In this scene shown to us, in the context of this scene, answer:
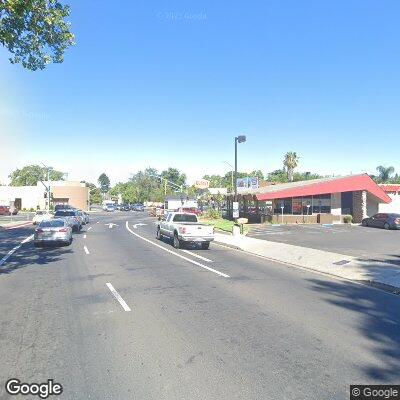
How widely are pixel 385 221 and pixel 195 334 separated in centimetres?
3589

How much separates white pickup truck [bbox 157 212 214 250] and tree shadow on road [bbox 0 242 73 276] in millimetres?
5423

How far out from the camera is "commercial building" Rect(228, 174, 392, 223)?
43.8 meters

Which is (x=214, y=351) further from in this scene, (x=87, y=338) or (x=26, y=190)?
(x=26, y=190)

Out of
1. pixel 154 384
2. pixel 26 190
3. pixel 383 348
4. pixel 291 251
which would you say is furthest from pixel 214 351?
pixel 26 190

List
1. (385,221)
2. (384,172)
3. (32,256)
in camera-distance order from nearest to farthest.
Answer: (32,256), (385,221), (384,172)

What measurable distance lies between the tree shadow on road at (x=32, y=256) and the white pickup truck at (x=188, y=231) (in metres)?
5.42

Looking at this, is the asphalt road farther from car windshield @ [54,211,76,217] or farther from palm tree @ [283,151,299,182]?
palm tree @ [283,151,299,182]

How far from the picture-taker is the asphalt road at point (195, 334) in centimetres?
570

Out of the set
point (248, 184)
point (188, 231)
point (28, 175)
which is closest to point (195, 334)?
point (188, 231)

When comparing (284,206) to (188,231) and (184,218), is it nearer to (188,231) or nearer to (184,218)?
(184,218)

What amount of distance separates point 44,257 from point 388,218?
31.3m

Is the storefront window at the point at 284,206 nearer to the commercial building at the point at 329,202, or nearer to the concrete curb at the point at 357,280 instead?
the commercial building at the point at 329,202

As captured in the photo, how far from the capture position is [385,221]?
129 ft

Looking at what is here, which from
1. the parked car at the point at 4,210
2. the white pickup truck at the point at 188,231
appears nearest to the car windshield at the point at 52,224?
the white pickup truck at the point at 188,231
